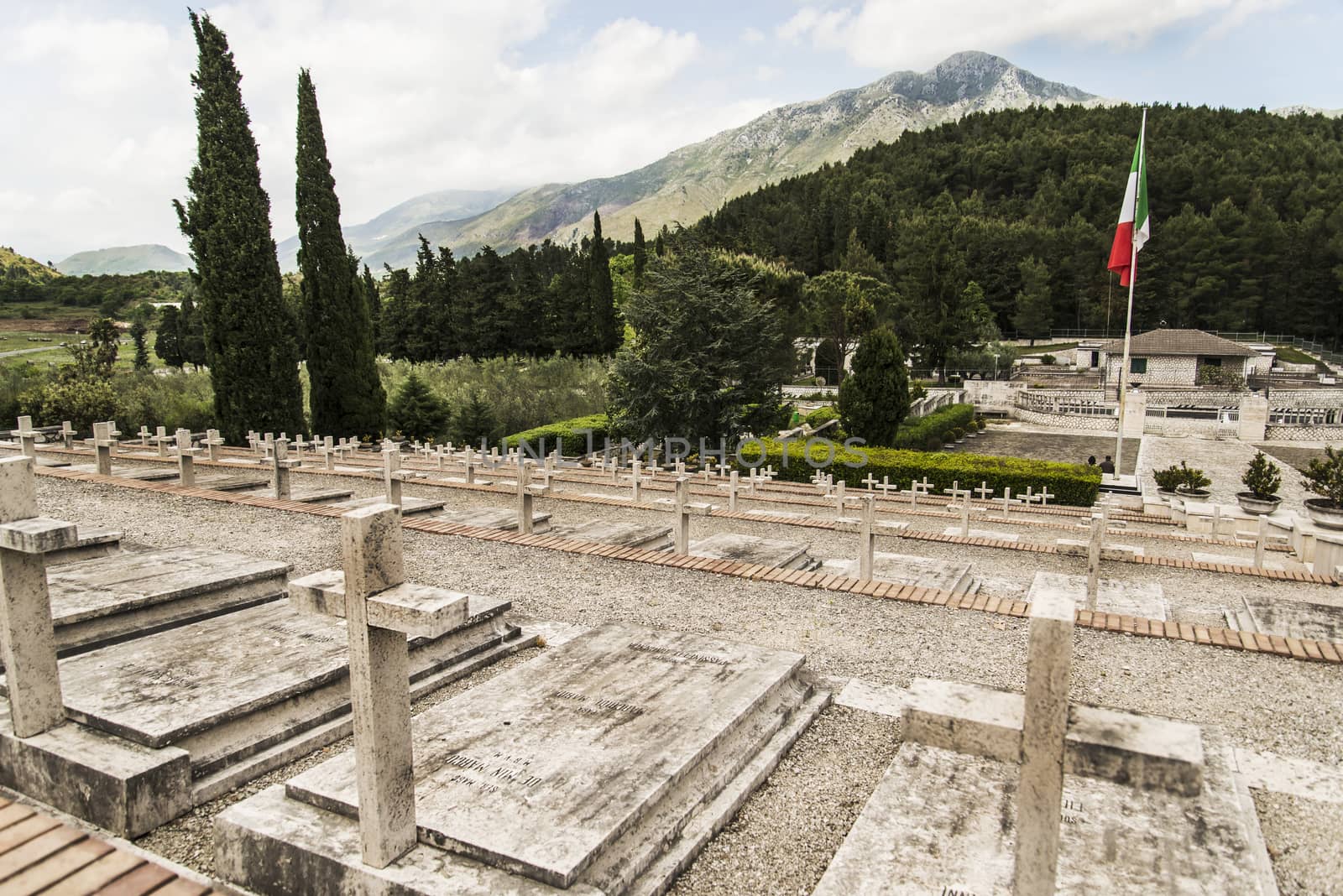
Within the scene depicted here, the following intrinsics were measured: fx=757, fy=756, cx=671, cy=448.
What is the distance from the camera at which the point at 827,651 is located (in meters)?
5.66

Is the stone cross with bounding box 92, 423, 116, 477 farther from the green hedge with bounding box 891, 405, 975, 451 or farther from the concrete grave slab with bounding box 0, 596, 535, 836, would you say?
the green hedge with bounding box 891, 405, 975, 451

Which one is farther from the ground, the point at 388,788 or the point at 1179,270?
the point at 1179,270

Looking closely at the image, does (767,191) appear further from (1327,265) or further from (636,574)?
(636,574)

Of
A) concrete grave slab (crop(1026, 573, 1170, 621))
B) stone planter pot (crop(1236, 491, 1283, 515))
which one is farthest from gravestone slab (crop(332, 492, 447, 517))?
stone planter pot (crop(1236, 491, 1283, 515))

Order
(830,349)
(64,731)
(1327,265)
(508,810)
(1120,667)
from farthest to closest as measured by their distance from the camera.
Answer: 1. (1327,265)
2. (830,349)
3. (1120,667)
4. (64,731)
5. (508,810)

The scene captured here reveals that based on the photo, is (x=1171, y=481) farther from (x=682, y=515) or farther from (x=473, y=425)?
(x=473, y=425)

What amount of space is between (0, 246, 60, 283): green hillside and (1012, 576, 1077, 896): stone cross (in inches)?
3774

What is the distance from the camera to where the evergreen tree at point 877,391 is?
909 inches

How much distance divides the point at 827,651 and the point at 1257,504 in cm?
1755

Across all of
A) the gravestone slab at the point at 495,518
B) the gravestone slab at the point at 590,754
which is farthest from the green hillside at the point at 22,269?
the gravestone slab at the point at 590,754

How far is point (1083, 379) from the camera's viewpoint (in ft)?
181

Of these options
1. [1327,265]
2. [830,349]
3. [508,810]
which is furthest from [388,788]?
[1327,265]

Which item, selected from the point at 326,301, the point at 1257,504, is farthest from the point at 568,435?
the point at 1257,504

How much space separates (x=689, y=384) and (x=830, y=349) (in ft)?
96.2
